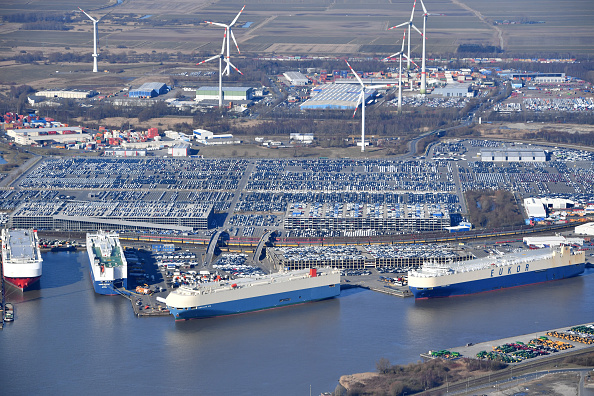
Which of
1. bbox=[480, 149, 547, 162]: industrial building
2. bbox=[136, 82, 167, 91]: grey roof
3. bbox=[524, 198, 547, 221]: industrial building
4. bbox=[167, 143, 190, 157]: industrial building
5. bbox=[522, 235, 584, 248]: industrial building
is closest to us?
bbox=[522, 235, 584, 248]: industrial building

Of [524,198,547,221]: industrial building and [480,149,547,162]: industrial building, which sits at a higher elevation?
[480,149,547,162]: industrial building

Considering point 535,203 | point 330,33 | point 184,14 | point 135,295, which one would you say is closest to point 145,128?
point 535,203

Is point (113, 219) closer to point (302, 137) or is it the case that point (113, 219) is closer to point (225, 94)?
point (302, 137)

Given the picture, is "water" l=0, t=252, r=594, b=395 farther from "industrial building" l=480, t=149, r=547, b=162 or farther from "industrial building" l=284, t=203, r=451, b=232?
"industrial building" l=480, t=149, r=547, b=162

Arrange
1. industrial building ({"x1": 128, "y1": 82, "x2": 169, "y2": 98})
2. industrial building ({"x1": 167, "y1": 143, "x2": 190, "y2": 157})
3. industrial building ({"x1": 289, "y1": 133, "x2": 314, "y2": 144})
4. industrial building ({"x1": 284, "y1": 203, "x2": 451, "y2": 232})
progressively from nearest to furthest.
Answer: industrial building ({"x1": 284, "y1": 203, "x2": 451, "y2": 232}), industrial building ({"x1": 167, "y1": 143, "x2": 190, "y2": 157}), industrial building ({"x1": 289, "y1": 133, "x2": 314, "y2": 144}), industrial building ({"x1": 128, "y1": 82, "x2": 169, "y2": 98})

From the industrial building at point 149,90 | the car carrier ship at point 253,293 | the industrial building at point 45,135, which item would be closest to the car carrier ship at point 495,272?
the car carrier ship at point 253,293

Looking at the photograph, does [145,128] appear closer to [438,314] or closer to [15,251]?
[15,251]

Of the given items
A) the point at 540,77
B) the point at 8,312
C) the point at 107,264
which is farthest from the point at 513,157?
the point at 8,312

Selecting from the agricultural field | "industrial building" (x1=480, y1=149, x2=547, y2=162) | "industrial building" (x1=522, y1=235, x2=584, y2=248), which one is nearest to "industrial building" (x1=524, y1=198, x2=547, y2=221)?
"industrial building" (x1=522, y1=235, x2=584, y2=248)
